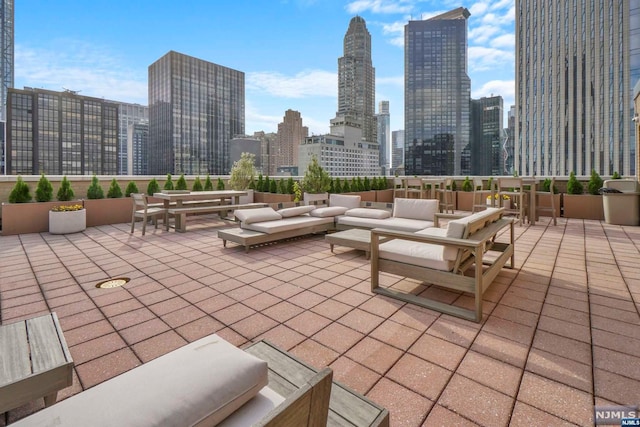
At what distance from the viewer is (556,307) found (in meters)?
3.01

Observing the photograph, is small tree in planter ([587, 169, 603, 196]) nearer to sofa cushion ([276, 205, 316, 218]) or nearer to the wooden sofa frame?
the wooden sofa frame

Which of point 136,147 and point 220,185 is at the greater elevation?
point 136,147

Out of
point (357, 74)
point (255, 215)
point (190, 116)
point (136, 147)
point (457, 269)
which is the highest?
point (357, 74)

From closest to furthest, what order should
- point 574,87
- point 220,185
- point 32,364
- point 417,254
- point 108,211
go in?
point 32,364 < point 417,254 < point 108,211 < point 220,185 < point 574,87

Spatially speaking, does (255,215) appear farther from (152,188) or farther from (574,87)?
(574,87)

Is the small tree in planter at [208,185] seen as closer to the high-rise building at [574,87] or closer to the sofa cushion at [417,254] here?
the sofa cushion at [417,254]

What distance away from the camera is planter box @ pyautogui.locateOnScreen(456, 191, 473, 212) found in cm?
1096

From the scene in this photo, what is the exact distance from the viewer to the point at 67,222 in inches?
278

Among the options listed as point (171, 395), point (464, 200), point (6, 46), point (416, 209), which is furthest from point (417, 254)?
point (6, 46)

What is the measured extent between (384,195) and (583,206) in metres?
5.67

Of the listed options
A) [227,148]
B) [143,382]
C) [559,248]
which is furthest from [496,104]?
[143,382]

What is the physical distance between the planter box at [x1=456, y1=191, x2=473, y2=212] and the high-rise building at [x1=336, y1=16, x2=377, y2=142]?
125996mm

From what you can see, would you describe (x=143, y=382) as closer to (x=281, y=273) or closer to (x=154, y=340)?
(x=154, y=340)

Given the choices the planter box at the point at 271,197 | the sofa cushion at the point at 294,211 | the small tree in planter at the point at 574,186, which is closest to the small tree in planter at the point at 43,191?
the planter box at the point at 271,197
